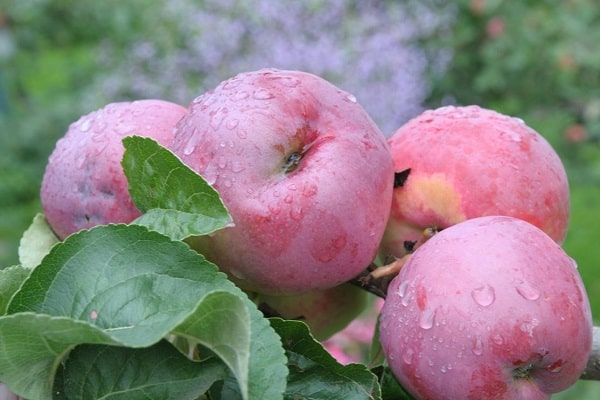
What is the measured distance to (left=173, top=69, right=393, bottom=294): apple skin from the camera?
0.59 metres

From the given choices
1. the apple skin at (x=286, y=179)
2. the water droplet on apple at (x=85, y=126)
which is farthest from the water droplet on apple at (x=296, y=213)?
the water droplet on apple at (x=85, y=126)

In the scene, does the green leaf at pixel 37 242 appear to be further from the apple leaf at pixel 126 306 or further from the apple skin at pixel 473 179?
the apple skin at pixel 473 179

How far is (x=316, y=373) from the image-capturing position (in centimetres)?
59

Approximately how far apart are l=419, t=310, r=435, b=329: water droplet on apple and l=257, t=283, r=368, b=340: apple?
0.16m

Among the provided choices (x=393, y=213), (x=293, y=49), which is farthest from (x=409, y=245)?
(x=293, y=49)

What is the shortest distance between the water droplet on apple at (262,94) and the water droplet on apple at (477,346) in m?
0.23

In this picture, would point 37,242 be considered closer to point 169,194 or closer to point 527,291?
point 169,194

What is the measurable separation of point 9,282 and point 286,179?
0.21 m

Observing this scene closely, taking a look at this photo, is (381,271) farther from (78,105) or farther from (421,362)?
(78,105)

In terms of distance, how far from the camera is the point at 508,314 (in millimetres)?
552

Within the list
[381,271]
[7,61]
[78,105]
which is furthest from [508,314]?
[7,61]

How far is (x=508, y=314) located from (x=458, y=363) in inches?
1.9

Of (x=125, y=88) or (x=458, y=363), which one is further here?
(x=125, y=88)

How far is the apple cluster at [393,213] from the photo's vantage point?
563mm
